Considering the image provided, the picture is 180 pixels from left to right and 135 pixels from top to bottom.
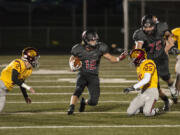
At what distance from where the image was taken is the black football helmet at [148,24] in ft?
29.8

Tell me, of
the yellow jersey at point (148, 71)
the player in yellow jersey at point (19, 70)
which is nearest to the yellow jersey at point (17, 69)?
the player in yellow jersey at point (19, 70)

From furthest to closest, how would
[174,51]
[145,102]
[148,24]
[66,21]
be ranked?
[66,21], [174,51], [148,24], [145,102]

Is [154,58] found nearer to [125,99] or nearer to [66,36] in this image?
[125,99]

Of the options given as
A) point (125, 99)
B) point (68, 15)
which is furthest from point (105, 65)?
point (68, 15)

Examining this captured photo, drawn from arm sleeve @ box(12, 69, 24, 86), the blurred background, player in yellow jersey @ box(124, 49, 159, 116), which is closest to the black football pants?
player in yellow jersey @ box(124, 49, 159, 116)

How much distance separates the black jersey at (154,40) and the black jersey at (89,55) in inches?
33.8

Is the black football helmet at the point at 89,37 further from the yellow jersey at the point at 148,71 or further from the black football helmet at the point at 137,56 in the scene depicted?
the yellow jersey at the point at 148,71

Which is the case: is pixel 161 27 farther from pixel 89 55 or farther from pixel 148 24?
pixel 89 55

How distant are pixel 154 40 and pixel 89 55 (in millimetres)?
1239

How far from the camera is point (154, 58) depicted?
9.54 m

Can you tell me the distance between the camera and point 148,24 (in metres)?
9.13

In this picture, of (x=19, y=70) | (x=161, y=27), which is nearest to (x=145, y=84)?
(x=161, y=27)

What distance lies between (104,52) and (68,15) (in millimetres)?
39021

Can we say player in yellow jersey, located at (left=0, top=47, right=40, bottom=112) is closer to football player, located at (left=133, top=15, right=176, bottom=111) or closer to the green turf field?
the green turf field
